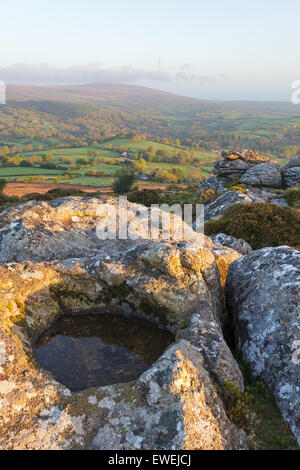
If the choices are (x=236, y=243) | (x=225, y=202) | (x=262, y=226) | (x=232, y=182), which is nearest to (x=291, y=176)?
(x=232, y=182)

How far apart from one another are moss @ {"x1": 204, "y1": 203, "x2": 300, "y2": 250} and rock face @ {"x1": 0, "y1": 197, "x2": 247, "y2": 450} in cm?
522

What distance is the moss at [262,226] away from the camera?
1580 cm

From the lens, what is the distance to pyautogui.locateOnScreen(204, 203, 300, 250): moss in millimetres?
15805

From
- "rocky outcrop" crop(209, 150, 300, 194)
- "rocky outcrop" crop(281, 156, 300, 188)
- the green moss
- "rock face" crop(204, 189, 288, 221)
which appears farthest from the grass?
"rocky outcrop" crop(281, 156, 300, 188)

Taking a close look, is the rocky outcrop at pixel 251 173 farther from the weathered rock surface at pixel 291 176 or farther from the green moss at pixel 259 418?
the green moss at pixel 259 418

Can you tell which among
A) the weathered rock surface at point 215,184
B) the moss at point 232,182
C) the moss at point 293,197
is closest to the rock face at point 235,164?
the weathered rock surface at point 215,184

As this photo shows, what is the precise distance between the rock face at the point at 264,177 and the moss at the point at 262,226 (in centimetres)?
2549

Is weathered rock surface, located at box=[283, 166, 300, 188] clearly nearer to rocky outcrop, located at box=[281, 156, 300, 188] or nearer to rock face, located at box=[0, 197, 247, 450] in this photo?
rocky outcrop, located at box=[281, 156, 300, 188]

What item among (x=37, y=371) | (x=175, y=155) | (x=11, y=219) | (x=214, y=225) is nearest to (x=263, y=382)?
(x=37, y=371)

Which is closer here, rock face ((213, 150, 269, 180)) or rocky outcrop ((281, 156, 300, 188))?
rocky outcrop ((281, 156, 300, 188))

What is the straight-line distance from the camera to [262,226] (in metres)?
16.5

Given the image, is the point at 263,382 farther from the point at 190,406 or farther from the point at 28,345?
the point at 28,345

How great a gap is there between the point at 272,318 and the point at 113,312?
14.2 ft

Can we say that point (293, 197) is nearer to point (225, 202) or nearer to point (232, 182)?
point (225, 202)
